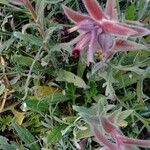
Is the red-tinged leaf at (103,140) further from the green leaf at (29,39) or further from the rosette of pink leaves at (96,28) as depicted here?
the green leaf at (29,39)

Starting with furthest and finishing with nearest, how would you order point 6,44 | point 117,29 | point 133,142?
point 6,44, point 133,142, point 117,29

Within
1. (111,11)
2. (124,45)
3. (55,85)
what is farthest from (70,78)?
(111,11)

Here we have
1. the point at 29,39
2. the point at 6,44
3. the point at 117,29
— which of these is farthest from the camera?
the point at 6,44

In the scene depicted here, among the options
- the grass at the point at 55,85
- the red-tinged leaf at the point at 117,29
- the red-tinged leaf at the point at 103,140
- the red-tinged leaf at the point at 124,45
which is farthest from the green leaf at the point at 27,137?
the red-tinged leaf at the point at 117,29

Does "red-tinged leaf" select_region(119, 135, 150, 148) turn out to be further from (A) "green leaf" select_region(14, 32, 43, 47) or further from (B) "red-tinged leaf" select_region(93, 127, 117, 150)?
(A) "green leaf" select_region(14, 32, 43, 47)

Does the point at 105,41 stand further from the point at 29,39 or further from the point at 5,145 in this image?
the point at 5,145

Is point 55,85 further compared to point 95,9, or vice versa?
point 55,85
